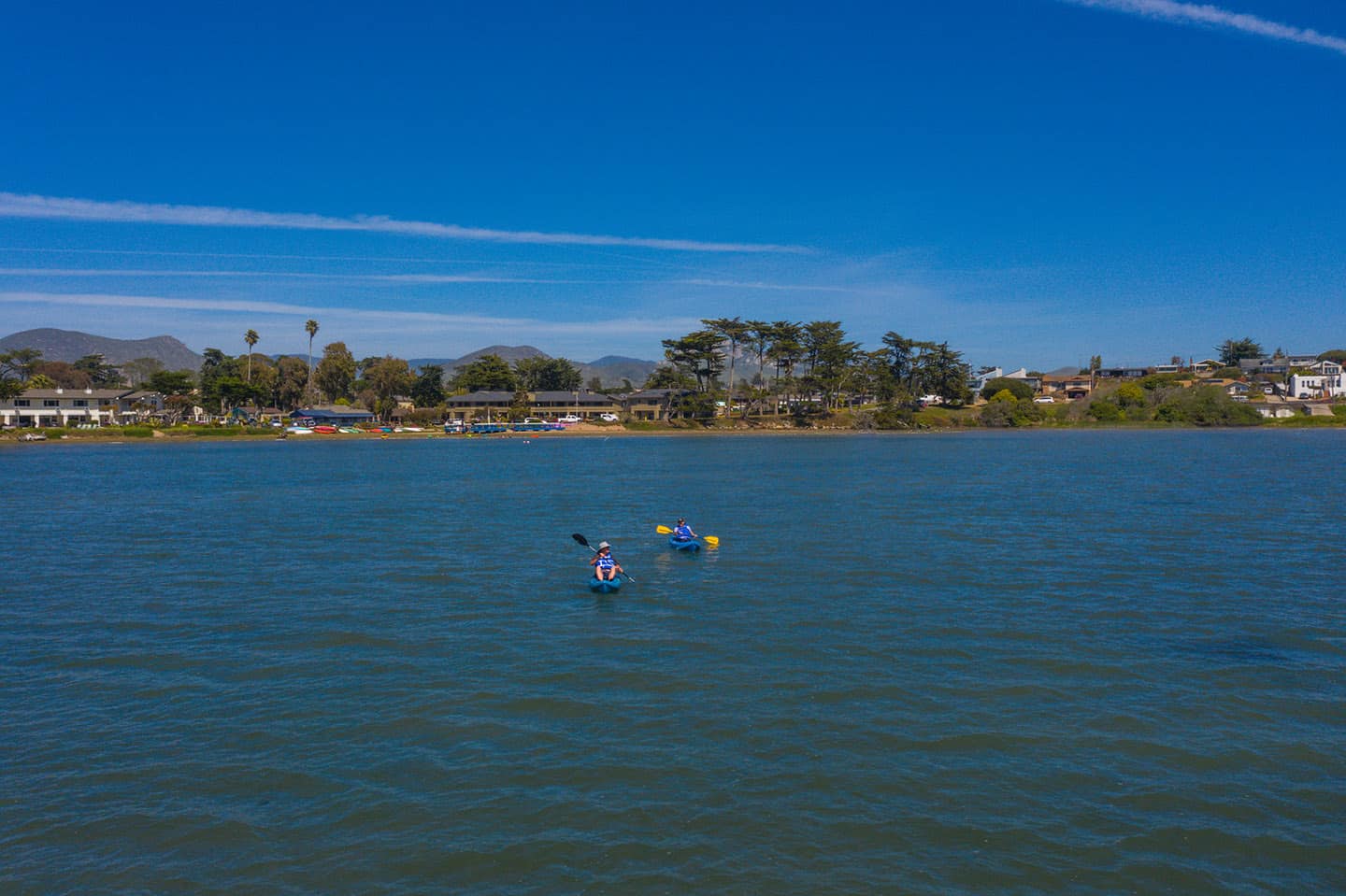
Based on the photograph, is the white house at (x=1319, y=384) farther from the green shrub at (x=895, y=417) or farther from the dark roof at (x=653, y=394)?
the dark roof at (x=653, y=394)

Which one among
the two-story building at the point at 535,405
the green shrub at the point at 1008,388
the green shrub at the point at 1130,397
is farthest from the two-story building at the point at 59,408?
the green shrub at the point at 1130,397

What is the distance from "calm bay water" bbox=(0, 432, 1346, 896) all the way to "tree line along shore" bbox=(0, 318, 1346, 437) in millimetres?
96087

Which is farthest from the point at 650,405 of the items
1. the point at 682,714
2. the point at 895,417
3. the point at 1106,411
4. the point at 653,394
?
the point at 682,714

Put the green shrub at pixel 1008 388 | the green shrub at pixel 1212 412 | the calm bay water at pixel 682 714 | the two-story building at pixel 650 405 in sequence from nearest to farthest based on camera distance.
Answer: the calm bay water at pixel 682 714, the green shrub at pixel 1212 412, the two-story building at pixel 650 405, the green shrub at pixel 1008 388

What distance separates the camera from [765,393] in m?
126

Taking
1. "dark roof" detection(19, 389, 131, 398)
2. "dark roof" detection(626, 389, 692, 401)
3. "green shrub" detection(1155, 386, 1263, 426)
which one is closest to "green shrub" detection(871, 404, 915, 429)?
"dark roof" detection(626, 389, 692, 401)

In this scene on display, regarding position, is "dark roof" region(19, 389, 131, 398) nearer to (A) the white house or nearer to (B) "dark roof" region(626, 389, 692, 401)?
(B) "dark roof" region(626, 389, 692, 401)

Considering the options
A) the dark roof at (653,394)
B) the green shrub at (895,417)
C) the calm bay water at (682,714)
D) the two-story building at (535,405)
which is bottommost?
the calm bay water at (682,714)

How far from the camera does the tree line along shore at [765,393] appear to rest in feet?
406

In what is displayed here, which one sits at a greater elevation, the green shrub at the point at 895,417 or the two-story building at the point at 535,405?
the two-story building at the point at 535,405

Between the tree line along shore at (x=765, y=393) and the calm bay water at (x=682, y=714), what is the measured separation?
96.1 metres

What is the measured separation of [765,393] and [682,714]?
114 meters

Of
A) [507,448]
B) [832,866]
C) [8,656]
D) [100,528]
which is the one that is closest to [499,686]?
[832,866]

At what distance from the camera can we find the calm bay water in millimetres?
9188
